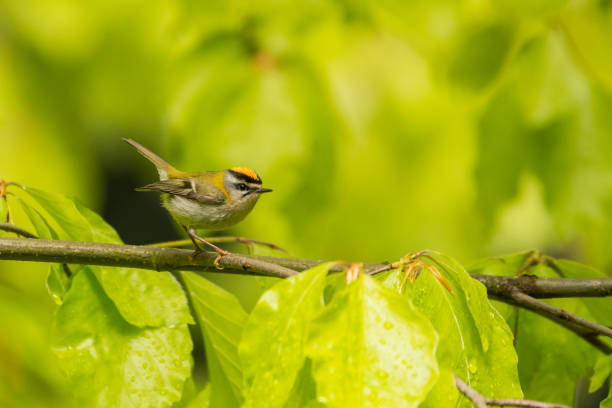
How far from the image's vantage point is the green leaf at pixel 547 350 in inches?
63.4

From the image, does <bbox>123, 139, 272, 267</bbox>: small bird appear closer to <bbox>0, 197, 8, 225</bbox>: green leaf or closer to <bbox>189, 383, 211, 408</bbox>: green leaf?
<bbox>0, 197, 8, 225</bbox>: green leaf

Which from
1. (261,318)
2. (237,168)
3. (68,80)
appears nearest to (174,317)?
(261,318)

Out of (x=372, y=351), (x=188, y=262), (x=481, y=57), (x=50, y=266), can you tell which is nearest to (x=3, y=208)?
(x=50, y=266)

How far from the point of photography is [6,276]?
282cm

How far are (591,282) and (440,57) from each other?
1.50m

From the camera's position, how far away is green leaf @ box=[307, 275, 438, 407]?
2.97 feet

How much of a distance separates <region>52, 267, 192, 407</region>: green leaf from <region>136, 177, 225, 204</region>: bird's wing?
2.24 feet

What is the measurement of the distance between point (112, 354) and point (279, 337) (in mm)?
584

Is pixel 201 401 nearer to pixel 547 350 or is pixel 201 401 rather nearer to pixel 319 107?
pixel 547 350

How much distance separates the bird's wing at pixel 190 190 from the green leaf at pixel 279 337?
1.14 m

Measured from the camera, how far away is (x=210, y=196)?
212 cm

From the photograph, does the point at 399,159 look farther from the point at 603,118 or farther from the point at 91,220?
the point at 91,220

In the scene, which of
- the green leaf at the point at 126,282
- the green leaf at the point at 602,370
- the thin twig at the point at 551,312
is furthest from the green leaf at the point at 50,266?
the green leaf at the point at 602,370

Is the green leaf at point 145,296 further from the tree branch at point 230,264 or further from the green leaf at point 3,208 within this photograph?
the green leaf at point 3,208
